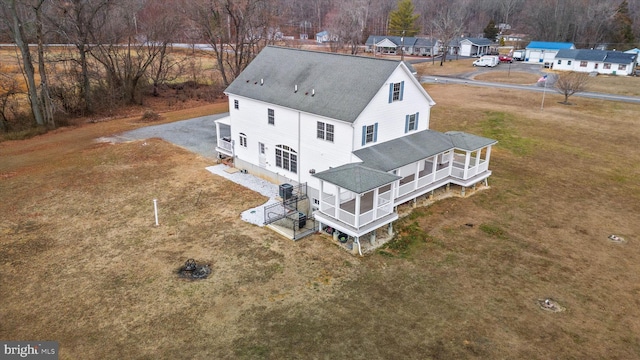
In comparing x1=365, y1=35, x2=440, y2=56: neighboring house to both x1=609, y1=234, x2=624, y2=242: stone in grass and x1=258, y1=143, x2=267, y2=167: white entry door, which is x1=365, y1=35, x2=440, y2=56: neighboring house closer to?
x1=258, y1=143, x2=267, y2=167: white entry door

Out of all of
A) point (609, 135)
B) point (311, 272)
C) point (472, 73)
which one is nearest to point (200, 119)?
point (311, 272)

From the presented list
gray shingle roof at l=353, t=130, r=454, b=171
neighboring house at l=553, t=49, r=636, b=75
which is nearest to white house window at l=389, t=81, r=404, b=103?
gray shingle roof at l=353, t=130, r=454, b=171

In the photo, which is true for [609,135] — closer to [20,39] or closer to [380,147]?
[380,147]

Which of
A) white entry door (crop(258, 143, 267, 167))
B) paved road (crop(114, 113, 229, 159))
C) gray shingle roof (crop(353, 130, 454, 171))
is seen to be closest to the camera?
gray shingle roof (crop(353, 130, 454, 171))

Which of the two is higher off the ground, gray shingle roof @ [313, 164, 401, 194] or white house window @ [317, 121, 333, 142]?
white house window @ [317, 121, 333, 142]

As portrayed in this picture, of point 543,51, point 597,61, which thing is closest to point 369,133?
point 597,61

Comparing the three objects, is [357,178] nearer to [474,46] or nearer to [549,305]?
[549,305]

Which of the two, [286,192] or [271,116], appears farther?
[271,116]
